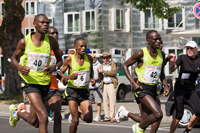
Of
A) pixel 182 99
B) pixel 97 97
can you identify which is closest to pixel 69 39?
pixel 97 97

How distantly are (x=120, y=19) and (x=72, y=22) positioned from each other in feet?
12.2

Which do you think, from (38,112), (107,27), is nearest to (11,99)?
(38,112)

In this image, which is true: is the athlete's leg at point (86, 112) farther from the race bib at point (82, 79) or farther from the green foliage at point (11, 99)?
the green foliage at point (11, 99)

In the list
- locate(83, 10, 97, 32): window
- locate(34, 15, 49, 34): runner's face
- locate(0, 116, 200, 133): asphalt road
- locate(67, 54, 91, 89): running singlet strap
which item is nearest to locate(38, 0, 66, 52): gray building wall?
locate(83, 10, 97, 32): window

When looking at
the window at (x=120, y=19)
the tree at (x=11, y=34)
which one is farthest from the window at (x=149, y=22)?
the tree at (x=11, y=34)

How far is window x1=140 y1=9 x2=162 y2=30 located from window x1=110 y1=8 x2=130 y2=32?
3.41 feet

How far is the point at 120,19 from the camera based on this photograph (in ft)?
116

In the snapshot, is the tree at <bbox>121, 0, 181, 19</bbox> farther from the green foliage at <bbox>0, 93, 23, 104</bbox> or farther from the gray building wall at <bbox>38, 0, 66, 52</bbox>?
the gray building wall at <bbox>38, 0, 66, 52</bbox>

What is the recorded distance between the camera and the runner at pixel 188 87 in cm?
937

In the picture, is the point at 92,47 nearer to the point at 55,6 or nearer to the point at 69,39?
the point at 69,39

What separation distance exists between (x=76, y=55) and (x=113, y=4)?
2640cm

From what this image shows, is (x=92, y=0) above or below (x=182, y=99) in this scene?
above

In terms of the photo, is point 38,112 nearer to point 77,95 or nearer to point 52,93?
point 77,95

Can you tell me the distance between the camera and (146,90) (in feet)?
27.3
